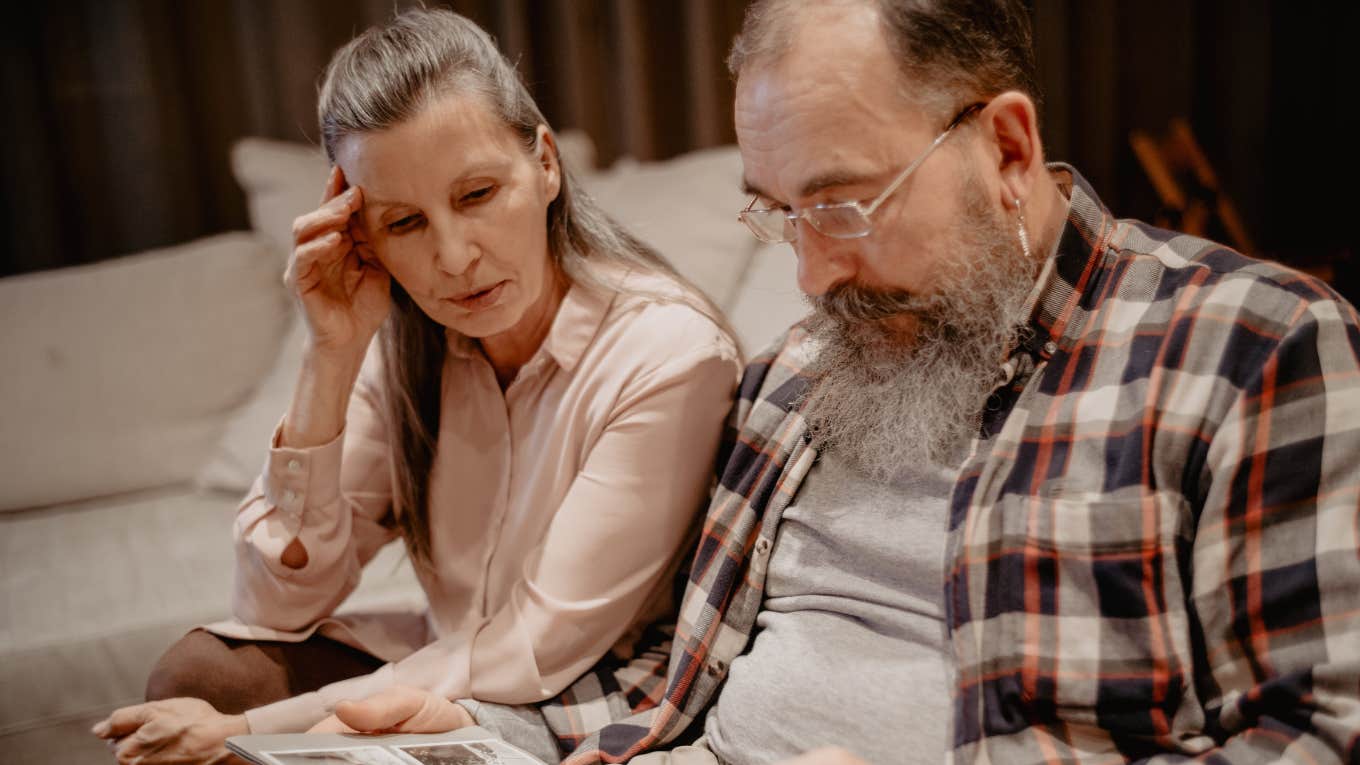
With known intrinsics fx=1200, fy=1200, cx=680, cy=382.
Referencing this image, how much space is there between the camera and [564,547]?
1405 mm

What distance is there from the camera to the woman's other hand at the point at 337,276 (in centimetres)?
149

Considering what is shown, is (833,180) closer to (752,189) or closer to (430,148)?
(752,189)

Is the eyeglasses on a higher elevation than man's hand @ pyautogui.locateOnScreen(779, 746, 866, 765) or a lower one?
higher

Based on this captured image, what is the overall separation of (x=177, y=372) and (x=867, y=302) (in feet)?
6.03

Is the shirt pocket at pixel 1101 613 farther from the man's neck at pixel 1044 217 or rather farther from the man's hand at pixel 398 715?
the man's hand at pixel 398 715

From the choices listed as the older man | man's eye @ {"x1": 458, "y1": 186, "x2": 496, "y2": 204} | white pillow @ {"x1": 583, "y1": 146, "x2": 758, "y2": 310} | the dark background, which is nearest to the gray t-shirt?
the older man

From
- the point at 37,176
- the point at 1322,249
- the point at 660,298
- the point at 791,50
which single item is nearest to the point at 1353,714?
the point at 791,50

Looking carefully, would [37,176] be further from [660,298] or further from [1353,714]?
[1353,714]

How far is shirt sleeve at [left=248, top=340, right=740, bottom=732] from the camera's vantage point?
1396 mm

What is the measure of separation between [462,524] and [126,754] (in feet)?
1.57

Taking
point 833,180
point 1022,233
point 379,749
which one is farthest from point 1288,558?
point 379,749

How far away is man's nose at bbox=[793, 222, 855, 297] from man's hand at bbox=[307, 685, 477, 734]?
622 millimetres

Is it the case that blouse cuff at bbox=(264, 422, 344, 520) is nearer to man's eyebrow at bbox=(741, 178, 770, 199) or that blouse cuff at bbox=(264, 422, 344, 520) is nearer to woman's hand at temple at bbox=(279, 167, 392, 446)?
woman's hand at temple at bbox=(279, 167, 392, 446)

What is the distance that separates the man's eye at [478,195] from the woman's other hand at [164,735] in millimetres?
692
